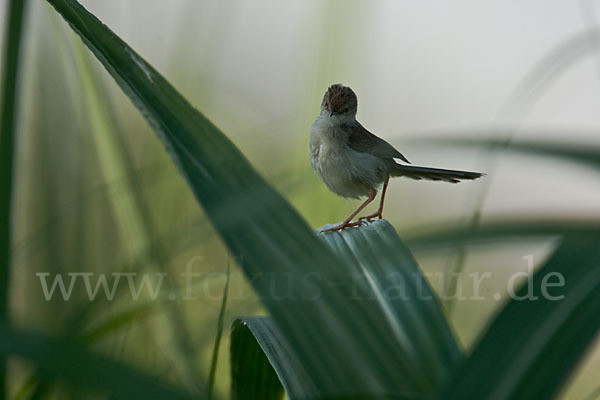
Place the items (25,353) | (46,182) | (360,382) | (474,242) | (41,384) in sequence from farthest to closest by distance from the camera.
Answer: (46,182)
(41,384)
(474,242)
(360,382)
(25,353)

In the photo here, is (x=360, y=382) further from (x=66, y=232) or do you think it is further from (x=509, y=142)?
(x=66, y=232)

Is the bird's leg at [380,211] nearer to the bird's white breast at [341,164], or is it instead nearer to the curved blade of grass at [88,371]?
the bird's white breast at [341,164]

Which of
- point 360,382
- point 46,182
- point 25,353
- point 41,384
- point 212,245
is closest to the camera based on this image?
point 25,353

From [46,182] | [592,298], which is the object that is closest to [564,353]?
[592,298]

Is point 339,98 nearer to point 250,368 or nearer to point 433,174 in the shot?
point 433,174

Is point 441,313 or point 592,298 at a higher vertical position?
point 592,298

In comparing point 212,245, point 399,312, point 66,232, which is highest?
point 399,312

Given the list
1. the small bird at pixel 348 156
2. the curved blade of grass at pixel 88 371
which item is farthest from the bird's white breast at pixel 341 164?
the curved blade of grass at pixel 88 371
